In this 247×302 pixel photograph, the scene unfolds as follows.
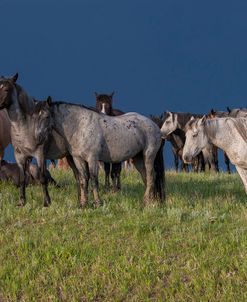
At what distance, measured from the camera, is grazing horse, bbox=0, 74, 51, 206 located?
1112 cm

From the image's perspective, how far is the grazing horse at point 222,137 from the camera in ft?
38.4

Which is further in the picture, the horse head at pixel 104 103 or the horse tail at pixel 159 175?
the horse head at pixel 104 103

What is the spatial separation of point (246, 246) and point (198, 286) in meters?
1.48

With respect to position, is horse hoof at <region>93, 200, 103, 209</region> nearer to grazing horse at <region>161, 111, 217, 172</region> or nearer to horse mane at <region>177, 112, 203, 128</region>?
grazing horse at <region>161, 111, 217, 172</region>

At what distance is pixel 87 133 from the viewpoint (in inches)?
442

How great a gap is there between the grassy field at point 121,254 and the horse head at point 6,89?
7.18 feet

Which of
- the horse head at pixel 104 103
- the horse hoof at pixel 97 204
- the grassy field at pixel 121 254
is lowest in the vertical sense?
the grassy field at pixel 121 254

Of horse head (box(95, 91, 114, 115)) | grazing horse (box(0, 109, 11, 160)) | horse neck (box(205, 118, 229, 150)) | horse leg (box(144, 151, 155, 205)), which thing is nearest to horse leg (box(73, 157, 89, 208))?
horse leg (box(144, 151, 155, 205))

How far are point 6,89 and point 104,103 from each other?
519cm

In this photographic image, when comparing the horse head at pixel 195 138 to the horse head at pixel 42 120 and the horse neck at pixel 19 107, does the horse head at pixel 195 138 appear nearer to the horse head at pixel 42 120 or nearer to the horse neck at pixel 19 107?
the horse head at pixel 42 120

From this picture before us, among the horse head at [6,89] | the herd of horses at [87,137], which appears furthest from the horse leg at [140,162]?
the horse head at [6,89]

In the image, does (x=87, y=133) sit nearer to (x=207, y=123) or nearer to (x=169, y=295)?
→ (x=207, y=123)

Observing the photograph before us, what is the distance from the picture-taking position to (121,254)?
332 inches

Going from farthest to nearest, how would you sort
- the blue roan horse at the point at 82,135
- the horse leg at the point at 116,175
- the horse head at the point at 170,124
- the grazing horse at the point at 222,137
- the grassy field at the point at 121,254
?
the horse head at the point at 170,124, the horse leg at the point at 116,175, the grazing horse at the point at 222,137, the blue roan horse at the point at 82,135, the grassy field at the point at 121,254
